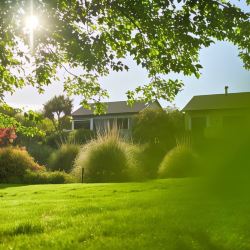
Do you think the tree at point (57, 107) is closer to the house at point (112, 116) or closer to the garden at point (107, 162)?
the house at point (112, 116)

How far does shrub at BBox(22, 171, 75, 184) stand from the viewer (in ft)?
76.7

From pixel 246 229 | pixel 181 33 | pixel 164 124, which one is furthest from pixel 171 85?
pixel 164 124

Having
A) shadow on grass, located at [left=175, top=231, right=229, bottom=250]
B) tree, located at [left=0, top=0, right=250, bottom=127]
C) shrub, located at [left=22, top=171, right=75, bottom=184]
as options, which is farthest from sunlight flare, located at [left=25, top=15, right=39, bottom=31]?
shrub, located at [left=22, top=171, right=75, bottom=184]

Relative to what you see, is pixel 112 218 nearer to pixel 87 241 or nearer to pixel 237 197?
pixel 87 241

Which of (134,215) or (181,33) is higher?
(181,33)

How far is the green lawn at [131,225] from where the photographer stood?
611 centimetres

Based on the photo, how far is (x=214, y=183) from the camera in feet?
41.4

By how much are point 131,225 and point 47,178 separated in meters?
17.6

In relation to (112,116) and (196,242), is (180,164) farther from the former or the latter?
(112,116)

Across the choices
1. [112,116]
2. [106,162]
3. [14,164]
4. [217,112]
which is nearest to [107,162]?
[106,162]

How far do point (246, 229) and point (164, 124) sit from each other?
2975cm

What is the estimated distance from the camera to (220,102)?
1626 inches

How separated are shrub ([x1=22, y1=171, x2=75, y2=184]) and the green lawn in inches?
521

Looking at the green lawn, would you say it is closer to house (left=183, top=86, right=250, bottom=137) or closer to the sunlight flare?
the sunlight flare
